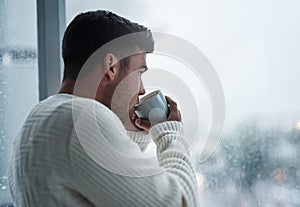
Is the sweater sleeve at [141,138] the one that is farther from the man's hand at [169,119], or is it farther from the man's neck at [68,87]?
the man's neck at [68,87]

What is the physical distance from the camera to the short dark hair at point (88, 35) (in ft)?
2.90

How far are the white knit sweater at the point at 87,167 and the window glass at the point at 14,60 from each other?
0.77 m

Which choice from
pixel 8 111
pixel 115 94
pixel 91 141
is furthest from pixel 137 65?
pixel 8 111

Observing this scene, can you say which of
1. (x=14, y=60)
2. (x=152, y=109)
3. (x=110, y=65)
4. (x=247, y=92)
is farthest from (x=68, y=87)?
(x=14, y=60)

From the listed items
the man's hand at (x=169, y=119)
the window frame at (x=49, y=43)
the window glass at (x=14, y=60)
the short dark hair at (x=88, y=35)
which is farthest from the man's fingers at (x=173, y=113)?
the window glass at (x=14, y=60)

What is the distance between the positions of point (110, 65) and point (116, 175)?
259mm

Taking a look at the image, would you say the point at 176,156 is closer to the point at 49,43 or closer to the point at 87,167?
the point at 87,167

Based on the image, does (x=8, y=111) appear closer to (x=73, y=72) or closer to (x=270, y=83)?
(x=73, y=72)

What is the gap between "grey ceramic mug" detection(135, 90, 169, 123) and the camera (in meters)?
0.98

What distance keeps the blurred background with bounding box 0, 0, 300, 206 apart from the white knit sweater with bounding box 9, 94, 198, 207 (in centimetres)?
43

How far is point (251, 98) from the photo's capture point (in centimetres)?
125

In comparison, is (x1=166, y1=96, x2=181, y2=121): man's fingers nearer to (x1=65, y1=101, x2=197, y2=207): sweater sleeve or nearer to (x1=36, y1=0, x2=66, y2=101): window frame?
(x1=65, y1=101, x2=197, y2=207): sweater sleeve

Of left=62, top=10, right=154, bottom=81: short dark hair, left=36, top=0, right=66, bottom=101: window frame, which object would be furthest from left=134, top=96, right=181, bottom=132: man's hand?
left=36, top=0, right=66, bottom=101: window frame

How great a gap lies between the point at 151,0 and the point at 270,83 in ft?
1.63
